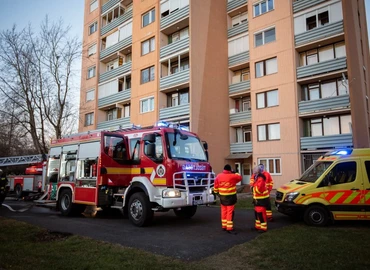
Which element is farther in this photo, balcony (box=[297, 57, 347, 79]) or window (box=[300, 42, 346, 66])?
window (box=[300, 42, 346, 66])

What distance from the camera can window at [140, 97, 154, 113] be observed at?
25.3m

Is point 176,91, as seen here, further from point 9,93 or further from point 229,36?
point 9,93

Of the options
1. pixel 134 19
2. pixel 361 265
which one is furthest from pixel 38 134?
pixel 361 265

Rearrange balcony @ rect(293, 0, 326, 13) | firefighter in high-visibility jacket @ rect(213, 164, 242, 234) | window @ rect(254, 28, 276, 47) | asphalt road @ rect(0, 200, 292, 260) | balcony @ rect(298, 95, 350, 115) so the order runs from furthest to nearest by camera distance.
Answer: window @ rect(254, 28, 276, 47), balcony @ rect(293, 0, 326, 13), balcony @ rect(298, 95, 350, 115), firefighter in high-visibility jacket @ rect(213, 164, 242, 234), asphalt road @ rect(0, 200, 292, 260)

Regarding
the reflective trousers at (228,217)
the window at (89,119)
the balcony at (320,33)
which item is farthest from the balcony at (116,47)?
the reflective trousers at (228,217)

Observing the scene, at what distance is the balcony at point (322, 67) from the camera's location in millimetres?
19766

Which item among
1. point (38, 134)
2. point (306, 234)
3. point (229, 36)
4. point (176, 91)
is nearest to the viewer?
point (306, 234)

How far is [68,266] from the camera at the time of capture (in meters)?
5.11

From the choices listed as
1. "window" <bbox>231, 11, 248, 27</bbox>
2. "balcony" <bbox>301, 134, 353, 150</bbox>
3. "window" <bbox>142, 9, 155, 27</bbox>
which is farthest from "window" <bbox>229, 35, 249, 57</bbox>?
"balcony" <bbox>301, 134, 353, 150</bbox>

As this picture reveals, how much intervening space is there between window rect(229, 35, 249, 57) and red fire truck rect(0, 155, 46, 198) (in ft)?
57.2

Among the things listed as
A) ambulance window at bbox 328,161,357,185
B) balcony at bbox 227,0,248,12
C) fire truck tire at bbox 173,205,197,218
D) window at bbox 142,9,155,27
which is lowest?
fire truck tire at bbox 173,205,197,218

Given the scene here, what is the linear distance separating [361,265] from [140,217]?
584cm

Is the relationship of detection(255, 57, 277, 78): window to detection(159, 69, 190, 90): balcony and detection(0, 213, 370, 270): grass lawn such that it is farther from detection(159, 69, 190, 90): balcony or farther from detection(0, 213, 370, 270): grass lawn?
detection(0, 213, 370, 270): grass lawn

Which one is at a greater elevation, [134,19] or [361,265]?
[134,19]
